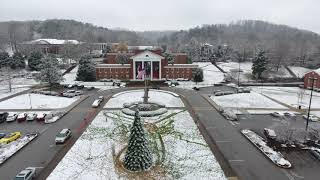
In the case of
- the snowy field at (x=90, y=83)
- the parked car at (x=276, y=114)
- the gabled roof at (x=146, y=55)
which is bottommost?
the parked car at (x=276, y=114)

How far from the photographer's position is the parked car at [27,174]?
19.6 metres

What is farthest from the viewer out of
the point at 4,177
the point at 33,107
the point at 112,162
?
the point at 33,107

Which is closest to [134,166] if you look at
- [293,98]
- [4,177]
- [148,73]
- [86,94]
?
[4,177]

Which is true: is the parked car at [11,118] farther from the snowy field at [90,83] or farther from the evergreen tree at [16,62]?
the evergreen tree at [16,62]

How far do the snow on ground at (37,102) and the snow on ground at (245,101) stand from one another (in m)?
25.5

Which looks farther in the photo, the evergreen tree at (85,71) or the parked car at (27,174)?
the evergreen tree at (85,71)

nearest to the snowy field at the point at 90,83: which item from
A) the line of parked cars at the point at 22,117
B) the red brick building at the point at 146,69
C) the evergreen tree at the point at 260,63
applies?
the red brick building at the point at 146,69

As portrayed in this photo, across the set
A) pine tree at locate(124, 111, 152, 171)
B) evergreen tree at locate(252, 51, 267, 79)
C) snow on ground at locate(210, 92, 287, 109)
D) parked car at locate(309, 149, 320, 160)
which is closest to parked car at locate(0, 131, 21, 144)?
pine tree at locate(124, 111, 152, 171)

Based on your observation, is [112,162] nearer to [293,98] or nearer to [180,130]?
[180,130]

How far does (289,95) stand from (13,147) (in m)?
47.3

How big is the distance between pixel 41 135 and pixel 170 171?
16278mm

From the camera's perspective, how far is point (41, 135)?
2959cm

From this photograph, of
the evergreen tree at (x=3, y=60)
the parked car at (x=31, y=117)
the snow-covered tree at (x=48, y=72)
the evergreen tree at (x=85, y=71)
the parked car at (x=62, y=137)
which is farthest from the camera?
the evergreen tree at (x=3, y=60)

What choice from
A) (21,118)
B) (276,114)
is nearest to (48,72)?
(21,118)
